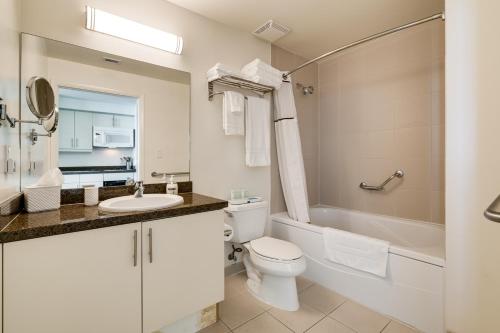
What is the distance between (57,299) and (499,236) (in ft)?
6.38

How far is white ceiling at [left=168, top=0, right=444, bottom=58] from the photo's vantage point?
181cm

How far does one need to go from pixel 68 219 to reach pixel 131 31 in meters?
1.25

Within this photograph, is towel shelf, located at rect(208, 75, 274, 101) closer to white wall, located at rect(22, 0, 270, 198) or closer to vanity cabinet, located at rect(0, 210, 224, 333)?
white wall, located at rect(22, 0, 270, 198)

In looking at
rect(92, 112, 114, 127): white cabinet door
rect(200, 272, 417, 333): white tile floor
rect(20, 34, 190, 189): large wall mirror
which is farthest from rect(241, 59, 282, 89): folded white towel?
rect(200, 272, 417, 333): white tile floor

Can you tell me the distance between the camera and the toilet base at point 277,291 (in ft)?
5.55

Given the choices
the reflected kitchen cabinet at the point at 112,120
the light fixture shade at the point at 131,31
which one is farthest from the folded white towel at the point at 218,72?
the reflected kitchen cabinet at the point at 112,120

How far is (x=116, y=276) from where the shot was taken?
110cm

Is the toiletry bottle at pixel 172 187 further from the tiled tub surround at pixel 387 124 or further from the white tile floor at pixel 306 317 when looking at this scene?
the tiled tub surround at pixel 387 124

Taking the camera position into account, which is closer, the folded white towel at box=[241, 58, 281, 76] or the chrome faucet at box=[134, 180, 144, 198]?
the chrome faucet at box=[134, 180, 144, 198]

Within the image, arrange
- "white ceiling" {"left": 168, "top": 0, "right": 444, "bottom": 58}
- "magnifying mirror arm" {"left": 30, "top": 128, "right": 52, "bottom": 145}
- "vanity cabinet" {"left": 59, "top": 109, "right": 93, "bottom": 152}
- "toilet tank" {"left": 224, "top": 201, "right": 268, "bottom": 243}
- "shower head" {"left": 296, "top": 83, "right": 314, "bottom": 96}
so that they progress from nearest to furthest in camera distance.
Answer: "magnifying mirror arm" {"left": 30, "top": 128, "right": 52, "bottom": 145} < "vanity cabinet" {"left": 59, "top": 109, "right": 93, "bottom": 152} < "white ceiling" {"left": 168, "top": 0, "right": 444, "bottom": 58} < "toilet tank" {"left": 224, "top": 201, "right": 268, "bottom": 243} < "shower head" {"left": 296, "top": 83, "right": 314, "bottom": 96}

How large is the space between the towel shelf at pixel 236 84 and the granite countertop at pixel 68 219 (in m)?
1.08

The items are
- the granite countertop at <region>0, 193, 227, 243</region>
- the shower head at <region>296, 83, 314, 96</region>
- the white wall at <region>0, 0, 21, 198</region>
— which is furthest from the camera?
the shower head at <region>296, 83, 314, 96</region>

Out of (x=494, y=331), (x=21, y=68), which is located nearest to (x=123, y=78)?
(x=21, y=68)

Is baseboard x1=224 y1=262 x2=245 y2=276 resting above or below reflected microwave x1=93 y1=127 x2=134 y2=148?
below
